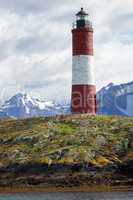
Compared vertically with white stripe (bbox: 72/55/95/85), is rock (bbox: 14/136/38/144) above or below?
below

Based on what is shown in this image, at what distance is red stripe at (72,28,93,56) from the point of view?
126188 millimetres

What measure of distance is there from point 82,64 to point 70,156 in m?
21.7

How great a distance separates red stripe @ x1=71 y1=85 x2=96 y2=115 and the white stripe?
0.95 meters

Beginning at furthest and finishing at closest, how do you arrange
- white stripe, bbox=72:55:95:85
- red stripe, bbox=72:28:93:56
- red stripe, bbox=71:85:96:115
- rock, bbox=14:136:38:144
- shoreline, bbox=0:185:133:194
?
red stripe, bbox=71:85:96:115 → white stripe, bbox=72:55:95:85 → red stripe, bbox=72:28:93:56 → rock, bbox=14:136:38:144 → shoreline, bbox=0:185:133:194

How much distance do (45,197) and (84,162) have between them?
1342cm

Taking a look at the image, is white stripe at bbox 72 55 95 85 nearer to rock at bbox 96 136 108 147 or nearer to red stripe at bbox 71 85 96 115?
red stripe at bbox 71 85 96 115

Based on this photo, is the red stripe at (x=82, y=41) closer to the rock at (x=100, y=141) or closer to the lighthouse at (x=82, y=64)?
the lighthouse at (x=82, y=64)

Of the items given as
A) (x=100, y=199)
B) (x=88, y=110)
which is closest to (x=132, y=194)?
(x=100, y=199)

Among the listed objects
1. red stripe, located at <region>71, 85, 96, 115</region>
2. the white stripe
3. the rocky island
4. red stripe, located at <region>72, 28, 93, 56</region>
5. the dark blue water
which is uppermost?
red stripe, located at <region>72, 28, 93, 56</region>

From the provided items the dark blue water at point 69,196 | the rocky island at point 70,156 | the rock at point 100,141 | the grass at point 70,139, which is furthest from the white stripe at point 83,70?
the dark blue water at point 69,196

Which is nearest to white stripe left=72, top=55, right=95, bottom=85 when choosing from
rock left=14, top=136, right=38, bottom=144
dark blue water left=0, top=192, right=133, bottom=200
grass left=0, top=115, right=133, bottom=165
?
grass left=0, top=115, right=133, bottom=165

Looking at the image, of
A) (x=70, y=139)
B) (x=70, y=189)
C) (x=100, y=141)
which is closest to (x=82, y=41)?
(x=70, y=139)

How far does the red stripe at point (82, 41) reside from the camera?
4968 inches

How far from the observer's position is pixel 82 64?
12694 cm
